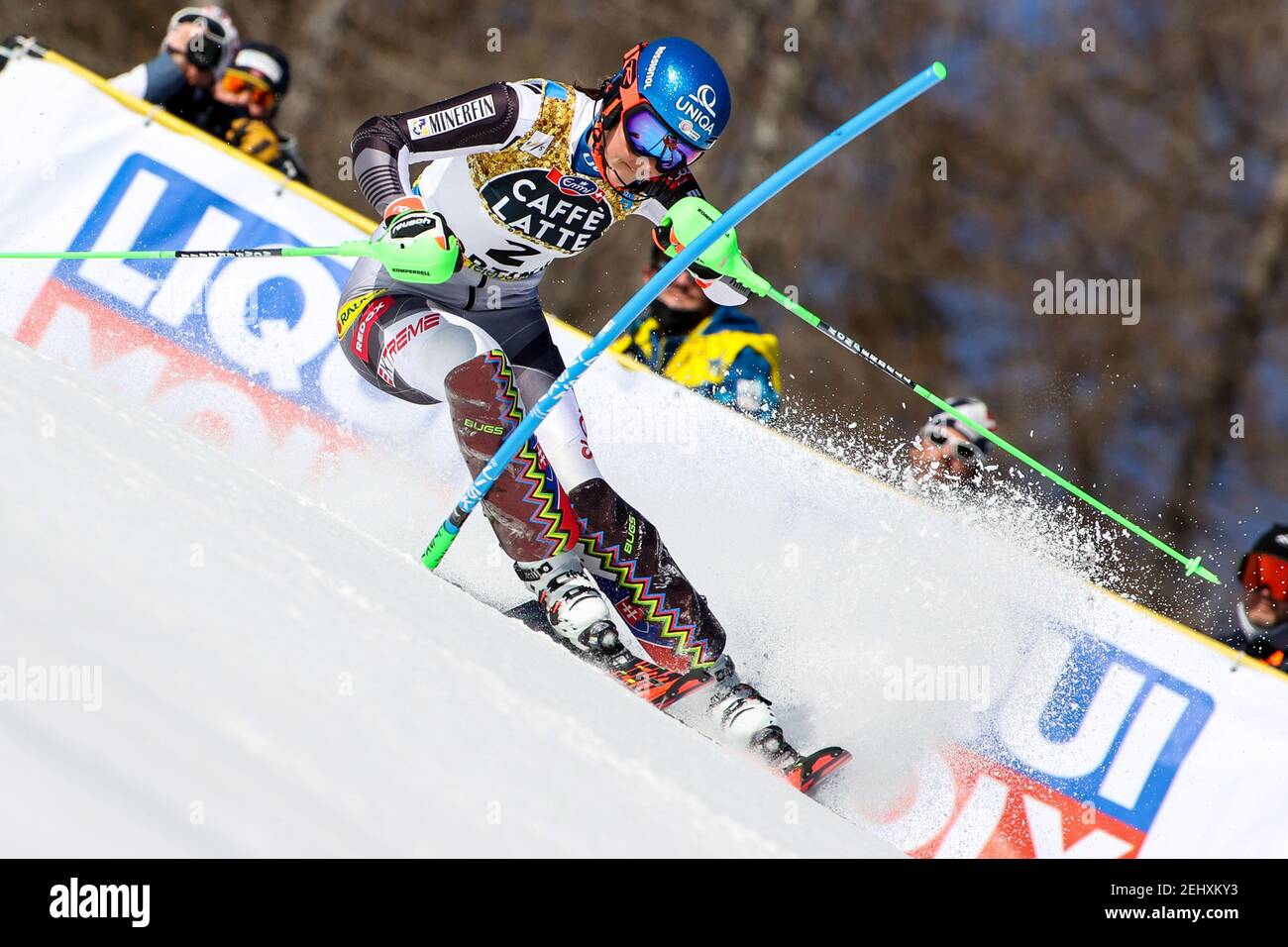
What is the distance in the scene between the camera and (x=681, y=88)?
10.8 feet

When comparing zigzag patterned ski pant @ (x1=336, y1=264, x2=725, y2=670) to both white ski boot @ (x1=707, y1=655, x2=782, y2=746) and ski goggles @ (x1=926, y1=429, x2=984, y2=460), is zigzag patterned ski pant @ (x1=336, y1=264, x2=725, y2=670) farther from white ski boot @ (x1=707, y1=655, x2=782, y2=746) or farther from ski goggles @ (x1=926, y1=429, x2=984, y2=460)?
ski goggles @ (x1=926, y1=429, x2=984, y2=460)

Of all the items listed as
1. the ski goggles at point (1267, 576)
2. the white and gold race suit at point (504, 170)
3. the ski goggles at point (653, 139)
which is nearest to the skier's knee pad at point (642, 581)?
the white and gold race suit at point (504, 170)

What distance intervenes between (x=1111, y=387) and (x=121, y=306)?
9619 millimetres

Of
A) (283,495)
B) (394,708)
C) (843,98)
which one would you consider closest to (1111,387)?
(843,98)

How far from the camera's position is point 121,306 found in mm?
5047

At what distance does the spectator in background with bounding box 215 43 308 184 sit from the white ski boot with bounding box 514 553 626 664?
2.58m

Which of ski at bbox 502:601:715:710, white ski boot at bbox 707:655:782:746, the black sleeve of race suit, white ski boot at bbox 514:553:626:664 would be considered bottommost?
white ski boot at bbox 707:655:782:746

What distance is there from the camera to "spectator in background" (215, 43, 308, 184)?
5582 mm

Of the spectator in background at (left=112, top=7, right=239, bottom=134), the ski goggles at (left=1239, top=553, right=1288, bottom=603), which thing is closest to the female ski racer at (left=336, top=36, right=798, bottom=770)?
Answer: the ski goggles at (left=1239, top=553, right=1288, bottom=603)

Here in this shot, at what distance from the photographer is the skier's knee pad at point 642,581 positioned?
3734mm

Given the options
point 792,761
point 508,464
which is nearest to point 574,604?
point 508,464

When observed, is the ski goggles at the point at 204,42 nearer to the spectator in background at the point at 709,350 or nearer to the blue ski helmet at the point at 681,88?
the spectator in background at the point at 709,350

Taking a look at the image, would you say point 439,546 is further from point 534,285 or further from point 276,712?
point 276,712
